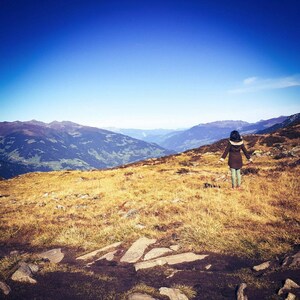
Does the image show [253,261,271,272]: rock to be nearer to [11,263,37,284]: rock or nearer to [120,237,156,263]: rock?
[120,237,156,263]: rock

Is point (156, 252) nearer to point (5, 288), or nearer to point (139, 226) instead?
point (139, 226)

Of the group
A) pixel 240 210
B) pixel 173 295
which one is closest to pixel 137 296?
pixel 173 295

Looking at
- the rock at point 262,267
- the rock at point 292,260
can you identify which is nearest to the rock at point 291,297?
the rock at point 292,260

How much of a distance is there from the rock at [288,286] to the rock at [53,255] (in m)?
7.30

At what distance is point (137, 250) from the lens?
9266 millimetres

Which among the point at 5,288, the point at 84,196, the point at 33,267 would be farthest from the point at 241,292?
the point at 84,196

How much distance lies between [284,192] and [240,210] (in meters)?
3.72

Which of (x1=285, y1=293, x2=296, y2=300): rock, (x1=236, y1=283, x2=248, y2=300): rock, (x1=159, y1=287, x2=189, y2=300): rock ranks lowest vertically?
(x1=159, y1=287, x2=189, y2=300): rock

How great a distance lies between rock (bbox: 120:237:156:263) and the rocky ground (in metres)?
0.02

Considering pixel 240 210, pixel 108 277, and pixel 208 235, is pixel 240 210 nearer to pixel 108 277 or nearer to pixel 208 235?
pixel 208 235

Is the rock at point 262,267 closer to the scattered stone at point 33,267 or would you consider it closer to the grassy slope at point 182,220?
the grassy slope at point 182,220

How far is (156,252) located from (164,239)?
3.92ft

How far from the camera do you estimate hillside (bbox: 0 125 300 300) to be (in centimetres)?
645

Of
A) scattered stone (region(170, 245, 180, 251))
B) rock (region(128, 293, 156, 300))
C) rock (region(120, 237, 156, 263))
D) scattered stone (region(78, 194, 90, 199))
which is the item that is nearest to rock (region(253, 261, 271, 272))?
scattered stone (region(170, 245, 180, 251))
